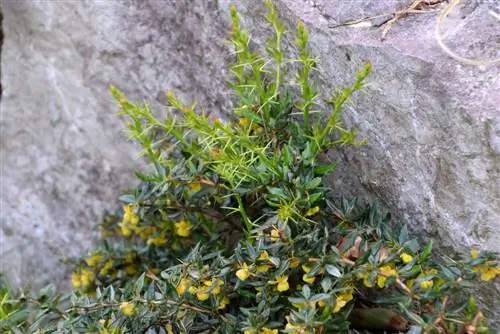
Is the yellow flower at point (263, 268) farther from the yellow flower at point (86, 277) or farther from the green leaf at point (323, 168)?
the yellow flower at point (86, 277)

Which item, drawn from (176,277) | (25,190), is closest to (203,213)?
(176,277)

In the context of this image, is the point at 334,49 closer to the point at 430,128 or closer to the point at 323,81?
the point at 323,81

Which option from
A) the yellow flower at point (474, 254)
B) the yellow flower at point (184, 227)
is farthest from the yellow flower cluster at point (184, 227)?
the yellow flower at point (474, 254)

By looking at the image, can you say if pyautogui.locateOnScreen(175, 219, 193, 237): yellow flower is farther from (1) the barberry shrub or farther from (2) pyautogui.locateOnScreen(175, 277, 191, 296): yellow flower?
(2) pyautogui.locateOnScreen(175, 277, 191, 296): yellow flower

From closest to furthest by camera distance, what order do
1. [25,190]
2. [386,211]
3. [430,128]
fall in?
[430,128], [386,211], [25,190]

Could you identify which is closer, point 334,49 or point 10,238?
point 334,49

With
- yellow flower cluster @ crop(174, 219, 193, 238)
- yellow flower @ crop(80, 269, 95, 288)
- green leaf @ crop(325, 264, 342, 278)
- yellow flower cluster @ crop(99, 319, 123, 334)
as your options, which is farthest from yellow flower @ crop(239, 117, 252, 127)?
yellow flower @ crop(80, 269, 95, 288)
